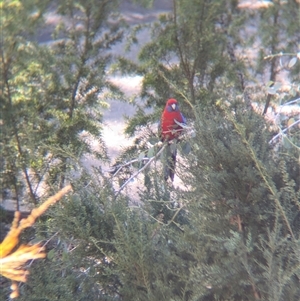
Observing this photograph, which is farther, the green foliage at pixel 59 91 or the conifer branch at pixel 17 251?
the green foliage at pixel 59 91

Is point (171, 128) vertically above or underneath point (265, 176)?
above

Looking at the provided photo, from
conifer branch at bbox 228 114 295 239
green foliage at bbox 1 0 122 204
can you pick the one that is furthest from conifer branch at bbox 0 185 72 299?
green foliage at bbox 1 0 122 204

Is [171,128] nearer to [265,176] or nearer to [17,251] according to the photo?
[265,176]

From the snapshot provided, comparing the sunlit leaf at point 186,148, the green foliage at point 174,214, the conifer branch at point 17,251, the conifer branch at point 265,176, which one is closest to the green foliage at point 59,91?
the green foliage at point 174,214

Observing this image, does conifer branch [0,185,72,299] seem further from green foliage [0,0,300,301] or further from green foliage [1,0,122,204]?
green foliage [1,0,122,204]

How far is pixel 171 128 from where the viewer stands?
3.41 metres

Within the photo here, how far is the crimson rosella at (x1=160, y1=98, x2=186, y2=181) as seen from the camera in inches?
117

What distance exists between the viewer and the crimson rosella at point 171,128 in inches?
117

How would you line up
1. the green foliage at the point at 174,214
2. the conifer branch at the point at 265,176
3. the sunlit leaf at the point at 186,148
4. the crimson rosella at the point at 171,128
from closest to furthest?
the conifer branch at the point at 265,176 → the green foliage at the point at 174,214 → the sunlit leaf at the point at 186,148 → the crimson rosella at the point at 171,128

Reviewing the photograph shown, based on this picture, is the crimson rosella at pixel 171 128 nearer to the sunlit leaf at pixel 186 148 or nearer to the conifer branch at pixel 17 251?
the sunlit leaf at pixel 186 148

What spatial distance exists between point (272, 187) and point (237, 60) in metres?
2.90

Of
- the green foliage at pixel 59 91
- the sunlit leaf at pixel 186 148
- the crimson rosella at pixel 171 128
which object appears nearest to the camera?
the sunlit leaf at pixel 186 148

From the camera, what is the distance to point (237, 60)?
193 inches

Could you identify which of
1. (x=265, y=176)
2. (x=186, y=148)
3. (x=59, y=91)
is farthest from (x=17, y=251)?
(x=59, y=91)
